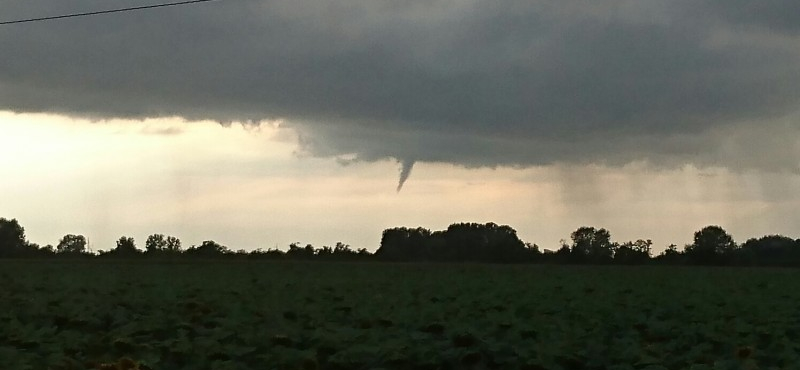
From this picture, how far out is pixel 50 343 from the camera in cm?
1351

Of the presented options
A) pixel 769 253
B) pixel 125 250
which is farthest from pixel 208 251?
pixel 769 253

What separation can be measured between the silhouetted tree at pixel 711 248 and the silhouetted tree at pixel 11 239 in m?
79.0

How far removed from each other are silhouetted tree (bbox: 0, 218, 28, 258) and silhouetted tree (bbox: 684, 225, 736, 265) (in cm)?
7896

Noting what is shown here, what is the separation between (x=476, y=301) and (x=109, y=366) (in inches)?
616

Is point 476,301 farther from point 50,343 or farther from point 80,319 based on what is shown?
point 50,343

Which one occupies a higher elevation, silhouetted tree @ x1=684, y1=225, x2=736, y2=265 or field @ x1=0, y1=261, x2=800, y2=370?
silhouetted tree @ x1=684, y1=225, x2=736, y2=265

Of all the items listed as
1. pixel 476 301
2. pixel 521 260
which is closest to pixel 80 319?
pixel 476 301

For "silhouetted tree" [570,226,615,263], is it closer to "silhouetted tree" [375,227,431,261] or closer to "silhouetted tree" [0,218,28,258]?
"silhouetted tree" [375,227,431,261]

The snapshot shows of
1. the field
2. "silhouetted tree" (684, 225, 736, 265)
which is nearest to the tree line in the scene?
"silhouetted tree" (684, 225, 736, 265)

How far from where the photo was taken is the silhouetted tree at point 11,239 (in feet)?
355

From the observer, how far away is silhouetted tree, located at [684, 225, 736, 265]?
338 ft

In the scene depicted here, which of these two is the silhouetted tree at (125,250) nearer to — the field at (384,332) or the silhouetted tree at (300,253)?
the silhouetted tree at (300,253)

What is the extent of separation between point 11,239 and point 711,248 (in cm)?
9007

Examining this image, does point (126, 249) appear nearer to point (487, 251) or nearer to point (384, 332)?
point (487, 251)
